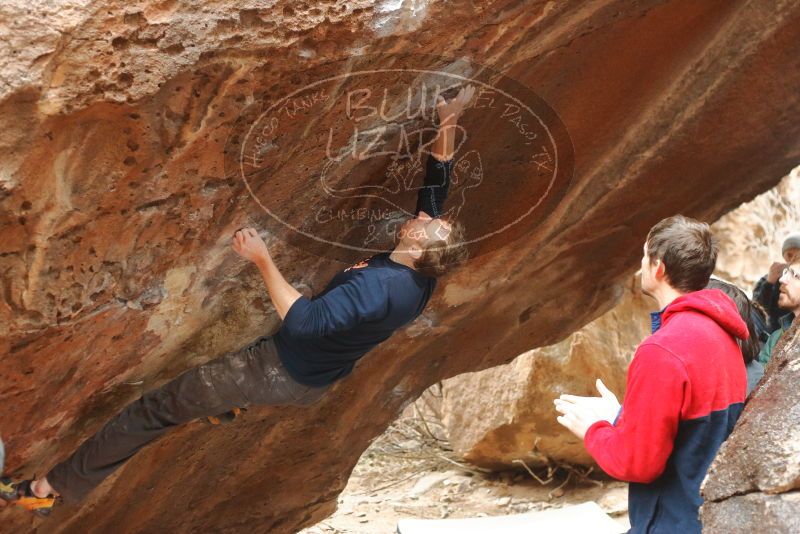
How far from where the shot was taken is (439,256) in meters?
3.25

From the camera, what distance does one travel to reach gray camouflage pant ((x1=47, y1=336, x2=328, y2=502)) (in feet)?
11.0

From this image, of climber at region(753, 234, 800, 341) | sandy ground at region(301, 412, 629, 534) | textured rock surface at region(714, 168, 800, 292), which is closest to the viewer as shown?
climber at region(753, 234, 800, 341)

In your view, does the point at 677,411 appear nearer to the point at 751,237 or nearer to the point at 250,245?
the point at 250,245

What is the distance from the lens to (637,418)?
7.49 feet

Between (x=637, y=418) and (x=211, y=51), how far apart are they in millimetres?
1381

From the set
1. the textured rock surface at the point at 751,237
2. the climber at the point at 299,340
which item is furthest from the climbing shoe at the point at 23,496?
the textured rock surface at the point at 751,237

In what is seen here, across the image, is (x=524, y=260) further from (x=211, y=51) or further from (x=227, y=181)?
(x=211, y=51)

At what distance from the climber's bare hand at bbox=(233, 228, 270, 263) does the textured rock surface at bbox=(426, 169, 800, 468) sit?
3815 mm

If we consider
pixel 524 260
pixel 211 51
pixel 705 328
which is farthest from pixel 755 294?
pixel 211 51

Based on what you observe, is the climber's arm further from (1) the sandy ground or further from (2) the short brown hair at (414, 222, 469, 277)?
(1) the sandy ground

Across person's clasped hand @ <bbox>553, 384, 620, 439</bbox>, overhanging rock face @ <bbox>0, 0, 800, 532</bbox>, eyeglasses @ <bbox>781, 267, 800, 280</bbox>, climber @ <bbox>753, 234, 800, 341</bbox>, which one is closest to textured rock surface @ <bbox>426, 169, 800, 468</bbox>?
overhanging rock face @ <bbox>0, 0, 800, 532</bbox>

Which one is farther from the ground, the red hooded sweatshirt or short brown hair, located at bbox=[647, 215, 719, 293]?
short brown hair, located at bbox=[647, 215, 719, 293]

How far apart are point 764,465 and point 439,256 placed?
4.79 feet

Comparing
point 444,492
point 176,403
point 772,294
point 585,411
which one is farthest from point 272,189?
point 444,492
